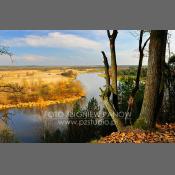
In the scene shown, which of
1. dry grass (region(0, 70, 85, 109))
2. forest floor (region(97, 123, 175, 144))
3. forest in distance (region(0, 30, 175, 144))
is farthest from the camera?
dry grass (region(0, 70, 85, 109))

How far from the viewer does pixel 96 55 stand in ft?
39.2

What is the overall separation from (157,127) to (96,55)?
190 cm

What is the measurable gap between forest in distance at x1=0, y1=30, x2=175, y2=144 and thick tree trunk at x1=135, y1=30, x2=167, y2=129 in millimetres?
21

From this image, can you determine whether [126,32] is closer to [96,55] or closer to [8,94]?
[96,55]

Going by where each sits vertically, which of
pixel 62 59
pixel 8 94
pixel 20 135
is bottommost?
pixel 20 135

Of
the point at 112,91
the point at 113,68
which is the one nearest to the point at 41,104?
the point at 112,91

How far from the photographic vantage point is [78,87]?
39.5 feet

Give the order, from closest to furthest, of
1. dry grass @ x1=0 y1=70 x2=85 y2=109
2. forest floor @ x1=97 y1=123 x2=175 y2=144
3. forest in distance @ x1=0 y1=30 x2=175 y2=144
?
forest floor @ x1=97 y1=123 x2=175 y2=144
forest in distance @ x1=0 y1=30 x2=175 y2=144
dry grass @ x1=0 y1=70 x2=85 y2=109

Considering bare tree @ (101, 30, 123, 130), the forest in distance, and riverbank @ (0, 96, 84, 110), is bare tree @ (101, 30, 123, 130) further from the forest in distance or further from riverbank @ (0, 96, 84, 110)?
riverbank @ (0, 96, 84, 110)

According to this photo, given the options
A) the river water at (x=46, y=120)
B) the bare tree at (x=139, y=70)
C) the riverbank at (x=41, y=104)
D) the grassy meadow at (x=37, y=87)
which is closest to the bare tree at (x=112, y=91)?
the river water at (x=46, y=120)

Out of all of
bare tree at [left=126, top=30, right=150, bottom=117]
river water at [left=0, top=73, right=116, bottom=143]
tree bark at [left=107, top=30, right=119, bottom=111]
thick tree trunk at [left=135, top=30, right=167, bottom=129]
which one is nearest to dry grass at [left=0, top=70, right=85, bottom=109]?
river water at [left=0, top=73, right=116, bottom=143]

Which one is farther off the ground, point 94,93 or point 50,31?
point 50,31

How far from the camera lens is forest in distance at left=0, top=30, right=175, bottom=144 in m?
11.8

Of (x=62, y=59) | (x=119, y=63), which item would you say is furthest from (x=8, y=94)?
(x=119, y=63)
